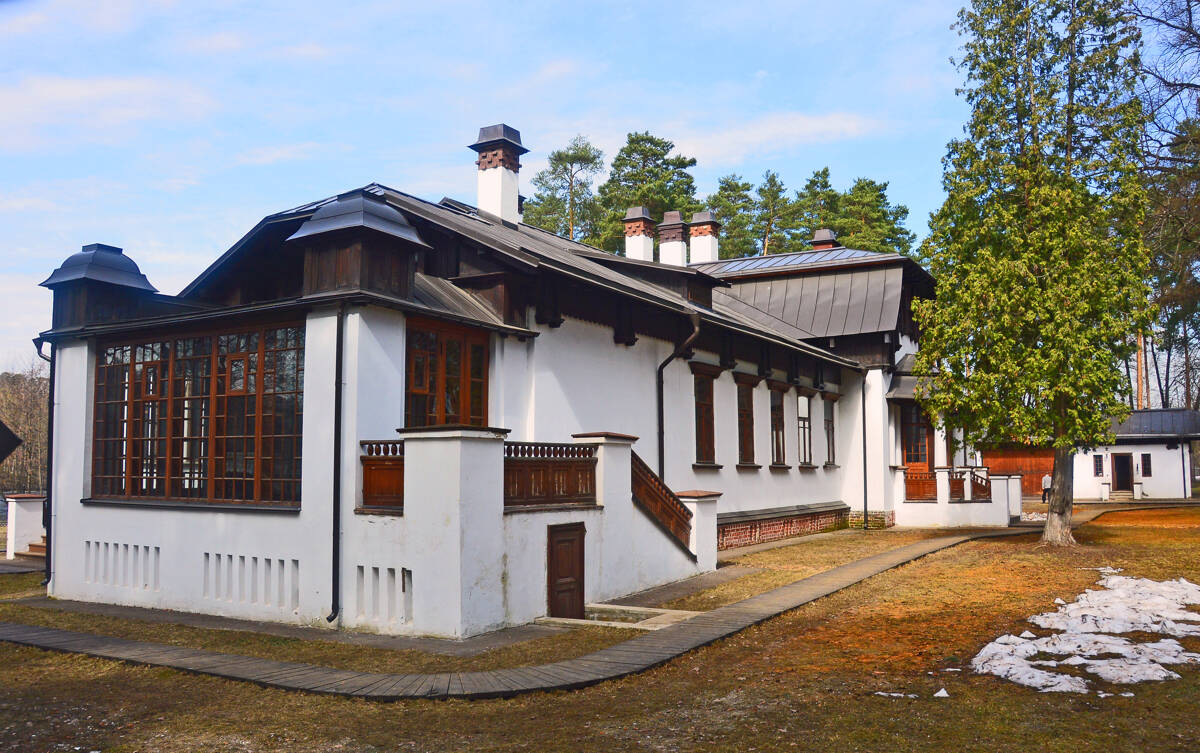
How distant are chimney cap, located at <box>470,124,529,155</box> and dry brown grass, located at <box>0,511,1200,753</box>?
10.8m

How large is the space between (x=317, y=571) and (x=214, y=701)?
3.23 meters

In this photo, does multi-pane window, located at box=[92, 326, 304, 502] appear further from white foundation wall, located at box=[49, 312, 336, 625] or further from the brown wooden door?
the brown wooden door

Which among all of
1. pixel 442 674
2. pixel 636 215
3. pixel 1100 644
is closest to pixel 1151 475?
pixel 636 215

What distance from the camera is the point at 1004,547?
59.4 ft

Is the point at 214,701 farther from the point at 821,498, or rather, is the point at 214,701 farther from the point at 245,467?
the point at 821,498

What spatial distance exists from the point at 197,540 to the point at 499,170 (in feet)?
29.1

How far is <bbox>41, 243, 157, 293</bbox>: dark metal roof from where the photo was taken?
13688mm

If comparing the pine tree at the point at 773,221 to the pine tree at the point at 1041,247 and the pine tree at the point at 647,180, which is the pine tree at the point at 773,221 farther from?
the pine tree at the point at 1041,247

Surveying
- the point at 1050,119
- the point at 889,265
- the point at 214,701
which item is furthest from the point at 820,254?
the point at 214,701

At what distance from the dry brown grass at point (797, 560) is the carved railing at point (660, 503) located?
112cm

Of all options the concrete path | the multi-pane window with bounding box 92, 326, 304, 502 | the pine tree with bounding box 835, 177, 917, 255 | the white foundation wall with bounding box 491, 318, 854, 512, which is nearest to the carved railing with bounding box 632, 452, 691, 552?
the white foundation wall with bounding box 491, 318, 854, 512

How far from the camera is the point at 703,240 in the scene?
2864 cm

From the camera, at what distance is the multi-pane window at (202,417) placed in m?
11.2

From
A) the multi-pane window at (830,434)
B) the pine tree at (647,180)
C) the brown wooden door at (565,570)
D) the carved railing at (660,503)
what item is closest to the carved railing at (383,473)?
the brown wooden door at (565,570)
